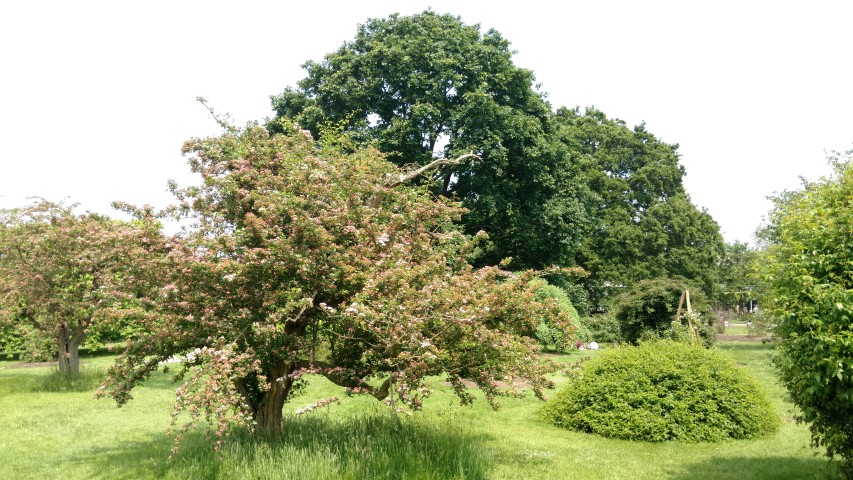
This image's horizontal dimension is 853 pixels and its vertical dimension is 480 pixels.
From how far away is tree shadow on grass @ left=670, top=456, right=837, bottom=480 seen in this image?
328 inches

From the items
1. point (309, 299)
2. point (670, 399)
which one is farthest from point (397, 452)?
point (670, 399)

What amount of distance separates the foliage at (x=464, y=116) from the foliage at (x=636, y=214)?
929 centimetres

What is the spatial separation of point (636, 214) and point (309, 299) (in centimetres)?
3698

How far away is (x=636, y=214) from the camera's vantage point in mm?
41406

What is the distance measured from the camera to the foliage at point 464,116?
2680 centimetres

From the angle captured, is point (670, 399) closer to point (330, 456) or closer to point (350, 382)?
point (350, 382)

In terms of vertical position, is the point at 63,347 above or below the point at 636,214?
below

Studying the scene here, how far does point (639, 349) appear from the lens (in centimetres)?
1183

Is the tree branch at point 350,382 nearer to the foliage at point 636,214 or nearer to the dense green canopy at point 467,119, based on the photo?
the dense green canopy at point 467,119

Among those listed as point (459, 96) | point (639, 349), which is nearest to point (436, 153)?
point (459, 96)

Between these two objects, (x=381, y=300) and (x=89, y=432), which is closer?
(x=381, y=300)

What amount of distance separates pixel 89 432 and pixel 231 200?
255 inches

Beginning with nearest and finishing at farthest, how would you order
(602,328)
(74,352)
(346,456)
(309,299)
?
(309,299), (346,456), (74,352), (602,328)

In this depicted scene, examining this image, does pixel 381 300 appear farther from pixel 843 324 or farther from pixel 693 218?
pixel 693 218
